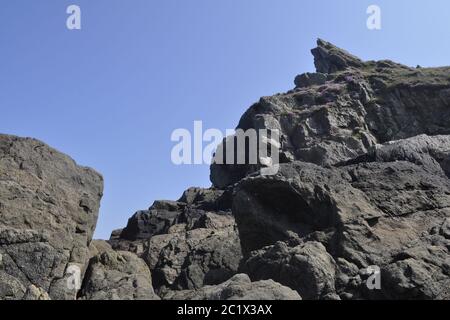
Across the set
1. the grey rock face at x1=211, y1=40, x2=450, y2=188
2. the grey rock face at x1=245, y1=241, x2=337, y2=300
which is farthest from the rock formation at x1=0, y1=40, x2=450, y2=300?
the grey rock face at x1=211, y1=40, x2=450, y2=188

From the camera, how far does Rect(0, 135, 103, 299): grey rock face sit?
67.3 feet

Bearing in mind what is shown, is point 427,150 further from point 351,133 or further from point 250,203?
point 351,133

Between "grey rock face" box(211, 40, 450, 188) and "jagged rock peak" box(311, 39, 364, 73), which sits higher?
"jagged rock peak" box(311, 39, 364, 73)

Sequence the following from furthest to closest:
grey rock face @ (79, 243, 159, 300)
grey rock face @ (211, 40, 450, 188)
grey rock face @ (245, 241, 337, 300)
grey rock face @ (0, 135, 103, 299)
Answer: grey rock face @ (211, 40, 450, 188), grey rock face @ (245, 241, 337, 300), grey rock face @ (0, 135, 103, 299), grey rock face @ (79, 243, 159, 300)

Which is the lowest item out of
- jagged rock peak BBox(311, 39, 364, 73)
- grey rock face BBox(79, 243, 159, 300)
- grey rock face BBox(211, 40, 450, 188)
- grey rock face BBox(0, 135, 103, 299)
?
grey rock face BBox(79, 243, 159, 300)

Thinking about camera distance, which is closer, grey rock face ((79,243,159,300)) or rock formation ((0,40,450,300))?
grey rock face ((79,243,159,300))

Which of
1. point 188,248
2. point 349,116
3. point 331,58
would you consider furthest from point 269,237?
point 331,58

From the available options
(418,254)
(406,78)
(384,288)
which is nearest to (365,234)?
(418,254)

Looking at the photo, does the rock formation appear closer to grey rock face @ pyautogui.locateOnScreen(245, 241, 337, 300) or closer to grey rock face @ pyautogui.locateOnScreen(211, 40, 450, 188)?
grey rock face @ pyautogui.locateOnScreen(245, 241, 337, 300)

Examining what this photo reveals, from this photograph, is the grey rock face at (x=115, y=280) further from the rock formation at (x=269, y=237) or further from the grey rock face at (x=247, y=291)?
the grey rock face at (x=247, y=291)

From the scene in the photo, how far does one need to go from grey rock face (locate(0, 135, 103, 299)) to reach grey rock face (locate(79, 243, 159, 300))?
2.51 feet

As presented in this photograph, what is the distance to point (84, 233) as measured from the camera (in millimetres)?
27078
